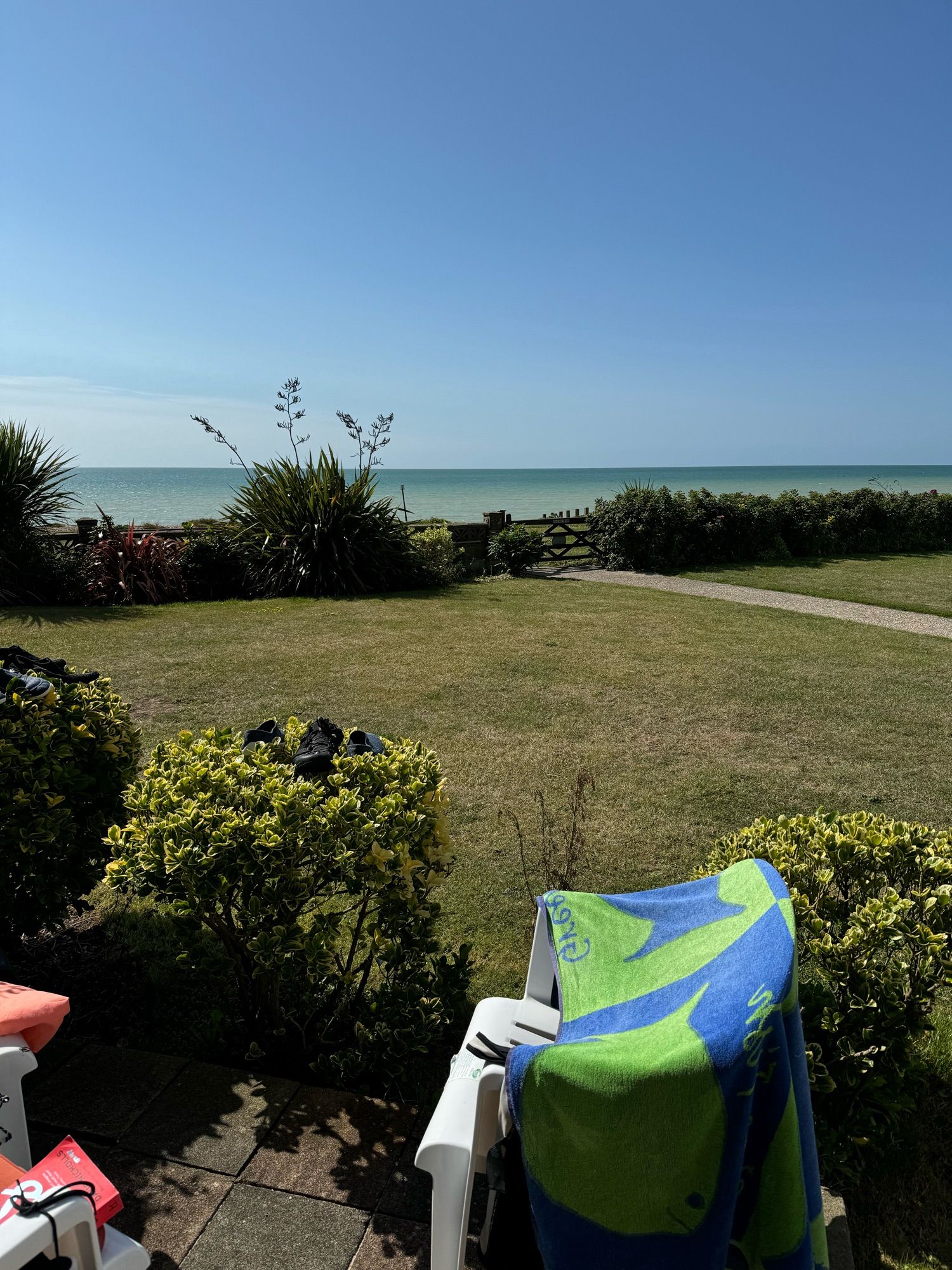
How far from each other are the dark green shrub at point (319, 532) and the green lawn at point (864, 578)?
606 centimetres

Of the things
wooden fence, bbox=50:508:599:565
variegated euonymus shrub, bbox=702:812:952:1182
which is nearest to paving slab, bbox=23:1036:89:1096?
variegated euonymus shrub, bbox=702:812:952:1182

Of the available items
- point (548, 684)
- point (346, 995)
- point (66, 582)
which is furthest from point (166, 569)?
point (346, 995)

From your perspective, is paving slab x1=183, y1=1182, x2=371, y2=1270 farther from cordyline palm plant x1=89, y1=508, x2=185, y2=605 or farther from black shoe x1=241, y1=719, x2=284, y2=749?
cordyline palm plant x1=89, y1=508, x2=185, y2=605

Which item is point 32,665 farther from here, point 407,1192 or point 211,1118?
point 407,1192

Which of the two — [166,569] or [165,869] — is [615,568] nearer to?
[166,569]

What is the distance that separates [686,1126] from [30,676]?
2411 mm

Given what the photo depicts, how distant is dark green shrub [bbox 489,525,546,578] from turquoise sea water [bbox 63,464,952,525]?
7.07 metres

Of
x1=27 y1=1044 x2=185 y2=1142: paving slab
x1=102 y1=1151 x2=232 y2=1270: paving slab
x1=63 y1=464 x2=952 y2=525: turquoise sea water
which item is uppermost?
x1=63 y1=464 x2=952 y2=525: turquoise sea water

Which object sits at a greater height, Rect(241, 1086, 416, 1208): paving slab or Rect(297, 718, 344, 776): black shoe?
Rect(297, 718, 344, 776): black shoe

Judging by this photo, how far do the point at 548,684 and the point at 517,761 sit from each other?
2021 mm

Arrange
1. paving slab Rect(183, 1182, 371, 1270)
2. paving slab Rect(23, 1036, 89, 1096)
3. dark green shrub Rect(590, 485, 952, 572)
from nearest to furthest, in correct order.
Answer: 1. paving slab Rect(183, 1182, 371, 1270)
2. paving slab Rect(23, 1036, 89, 1096)
3. dark green shrub Rect(590, 485, 952, 572)

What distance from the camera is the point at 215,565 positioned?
12.4 meters

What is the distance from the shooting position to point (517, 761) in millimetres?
5379

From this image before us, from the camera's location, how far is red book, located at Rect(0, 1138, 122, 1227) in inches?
50.9
